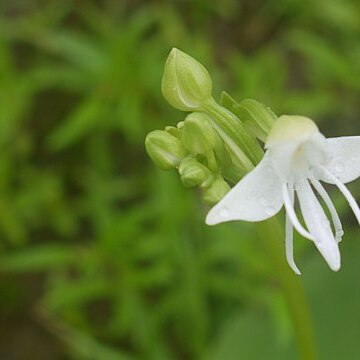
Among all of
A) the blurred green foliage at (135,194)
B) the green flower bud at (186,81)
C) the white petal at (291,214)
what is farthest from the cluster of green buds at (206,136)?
A: the blurred green foliage at (135,194)

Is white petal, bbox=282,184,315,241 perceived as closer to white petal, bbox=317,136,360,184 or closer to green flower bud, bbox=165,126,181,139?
white petal, bbox=317,136,360,184

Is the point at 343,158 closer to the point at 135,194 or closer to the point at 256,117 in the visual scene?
the point at 256,117

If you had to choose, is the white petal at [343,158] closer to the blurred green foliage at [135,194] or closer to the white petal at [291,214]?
the white petal at [291,214]

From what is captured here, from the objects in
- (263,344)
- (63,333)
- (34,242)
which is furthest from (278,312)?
(34,242)

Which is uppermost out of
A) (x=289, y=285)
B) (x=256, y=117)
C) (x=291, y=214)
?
(x=256, y=117)

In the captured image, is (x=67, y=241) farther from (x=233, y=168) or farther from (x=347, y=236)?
(x=233, y=168)

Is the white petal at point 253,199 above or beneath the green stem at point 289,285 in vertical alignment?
above

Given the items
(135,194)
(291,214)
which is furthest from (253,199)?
(135,194)
